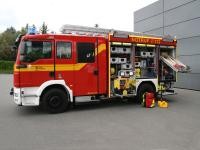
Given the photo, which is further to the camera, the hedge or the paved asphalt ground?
the hedge

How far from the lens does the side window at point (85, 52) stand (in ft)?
34.4

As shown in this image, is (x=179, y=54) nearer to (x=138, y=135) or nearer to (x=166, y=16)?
(x=166, y=16)

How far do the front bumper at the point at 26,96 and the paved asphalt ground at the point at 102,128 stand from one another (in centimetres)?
48

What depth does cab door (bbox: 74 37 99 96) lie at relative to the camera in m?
10.5

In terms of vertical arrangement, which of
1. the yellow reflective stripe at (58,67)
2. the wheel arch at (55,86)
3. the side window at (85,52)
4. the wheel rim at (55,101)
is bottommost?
the wheel rim at (55,101)

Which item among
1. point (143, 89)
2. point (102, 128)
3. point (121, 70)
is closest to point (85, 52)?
point (121, 70)

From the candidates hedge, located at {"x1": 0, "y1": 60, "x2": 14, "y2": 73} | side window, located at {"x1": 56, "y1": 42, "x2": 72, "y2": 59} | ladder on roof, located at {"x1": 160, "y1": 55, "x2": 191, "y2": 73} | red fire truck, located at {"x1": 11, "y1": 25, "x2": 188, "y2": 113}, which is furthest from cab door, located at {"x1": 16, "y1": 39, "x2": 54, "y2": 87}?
hedge, located at {"x1": 0, "y1": 60, "x2": 14, "y2": 73}

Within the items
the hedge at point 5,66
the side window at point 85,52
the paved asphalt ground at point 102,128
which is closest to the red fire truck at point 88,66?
the side window at point 85,52

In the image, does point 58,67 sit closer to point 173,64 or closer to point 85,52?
point 85,52

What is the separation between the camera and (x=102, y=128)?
7.93 m

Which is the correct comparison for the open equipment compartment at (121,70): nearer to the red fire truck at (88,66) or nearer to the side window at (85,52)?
the red fire truck at (88,66)

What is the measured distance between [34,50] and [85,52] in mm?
1941

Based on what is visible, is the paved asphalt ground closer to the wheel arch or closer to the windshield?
the wheel arch

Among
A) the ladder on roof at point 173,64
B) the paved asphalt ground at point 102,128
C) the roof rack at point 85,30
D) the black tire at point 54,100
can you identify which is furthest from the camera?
the ladder on roof at point 173,64
